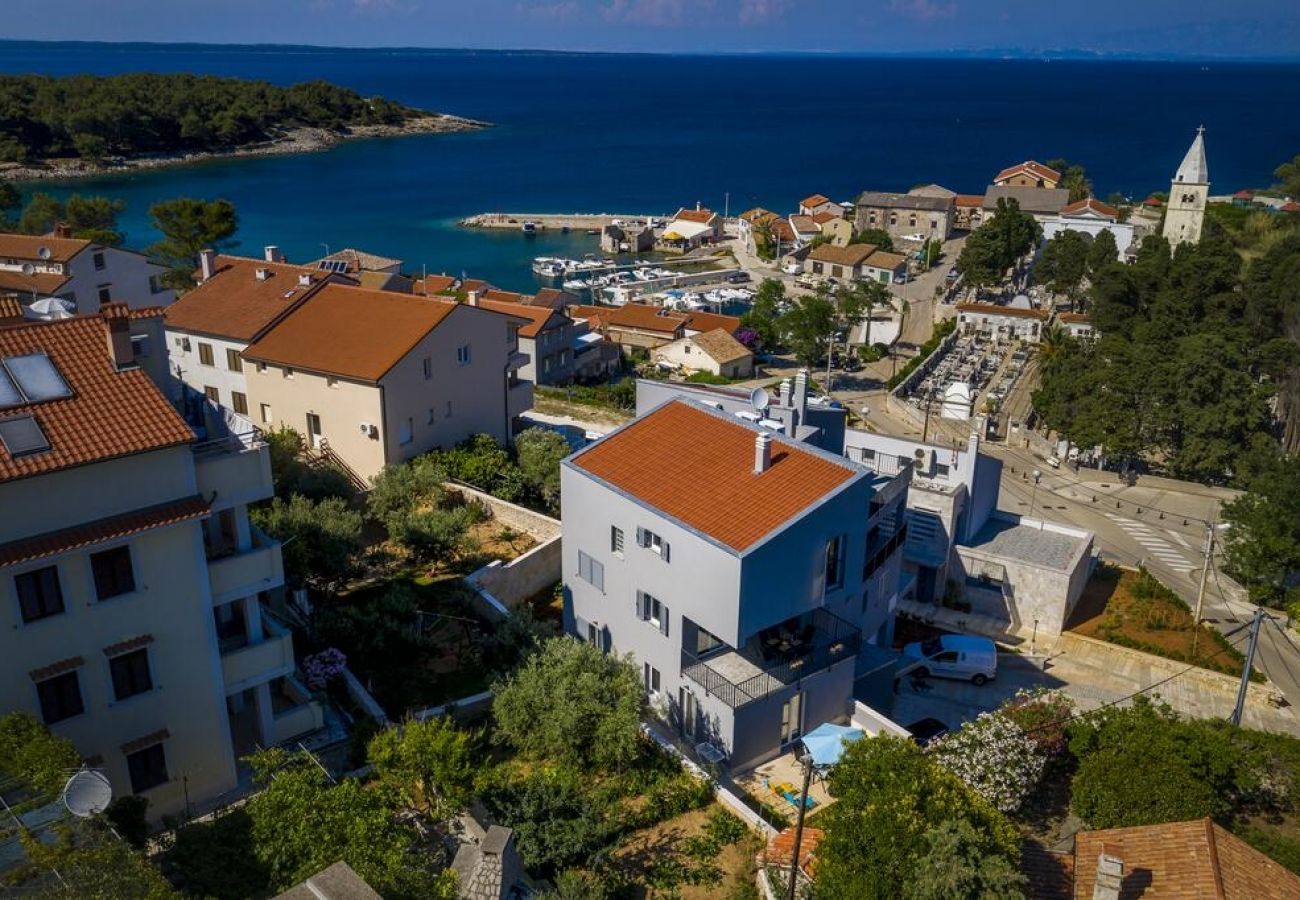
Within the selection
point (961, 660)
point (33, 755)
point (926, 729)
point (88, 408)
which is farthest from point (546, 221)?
point (33, 755)

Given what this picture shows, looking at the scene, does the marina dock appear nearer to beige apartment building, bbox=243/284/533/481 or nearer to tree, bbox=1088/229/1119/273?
tree, bbox=1088/229/1119/273

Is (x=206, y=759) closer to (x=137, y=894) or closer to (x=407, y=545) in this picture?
(x=137, y=894)

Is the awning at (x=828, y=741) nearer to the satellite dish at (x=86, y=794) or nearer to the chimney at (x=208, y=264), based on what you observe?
the satellite dish at (x=86, y=794)

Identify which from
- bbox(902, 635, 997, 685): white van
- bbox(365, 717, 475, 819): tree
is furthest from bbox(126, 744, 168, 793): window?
bbox(902, 635, 997, 685): white van

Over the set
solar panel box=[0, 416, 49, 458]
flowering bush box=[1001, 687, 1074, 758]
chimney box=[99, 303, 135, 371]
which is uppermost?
chimney box=[99, 303, 135, 371]

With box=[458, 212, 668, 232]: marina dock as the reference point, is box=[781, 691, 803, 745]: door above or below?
above

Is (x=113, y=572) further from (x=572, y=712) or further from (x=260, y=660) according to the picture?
(x=572, y=712)

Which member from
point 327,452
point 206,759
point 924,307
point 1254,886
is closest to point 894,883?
point 1254,886
